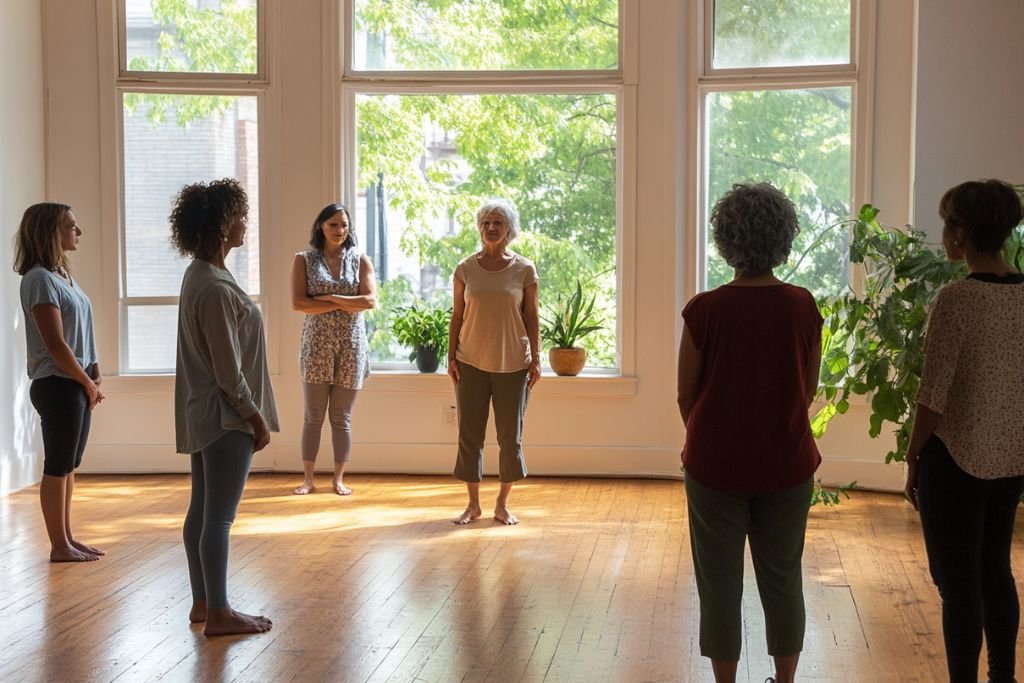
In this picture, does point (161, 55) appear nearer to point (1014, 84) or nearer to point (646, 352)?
point (646, 352)

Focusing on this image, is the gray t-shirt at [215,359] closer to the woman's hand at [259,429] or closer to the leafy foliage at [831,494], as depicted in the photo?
the woman's hand at [259,429]

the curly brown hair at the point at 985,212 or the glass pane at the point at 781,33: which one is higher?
the glass pane at the point at 781,33

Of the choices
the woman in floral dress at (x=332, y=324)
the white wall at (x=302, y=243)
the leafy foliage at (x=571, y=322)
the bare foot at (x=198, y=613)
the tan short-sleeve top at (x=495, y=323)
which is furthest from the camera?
the leafy foliage at (x=571, y=322)

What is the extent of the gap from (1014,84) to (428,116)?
3.17 meters

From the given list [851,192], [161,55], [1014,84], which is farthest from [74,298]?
[1014,84]

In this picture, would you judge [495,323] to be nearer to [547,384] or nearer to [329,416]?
[329,416]

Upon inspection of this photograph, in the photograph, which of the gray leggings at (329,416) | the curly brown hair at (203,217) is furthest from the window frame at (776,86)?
the curly brown hair at (203,217)

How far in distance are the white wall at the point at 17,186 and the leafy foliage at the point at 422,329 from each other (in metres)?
2.08

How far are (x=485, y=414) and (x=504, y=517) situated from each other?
0.51 m

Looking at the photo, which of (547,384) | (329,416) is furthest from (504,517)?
(547,384)

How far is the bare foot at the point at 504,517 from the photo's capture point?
5.71 m

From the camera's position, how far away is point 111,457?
7.12 m

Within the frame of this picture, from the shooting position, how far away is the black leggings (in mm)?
4676

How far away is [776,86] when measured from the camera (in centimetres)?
675
